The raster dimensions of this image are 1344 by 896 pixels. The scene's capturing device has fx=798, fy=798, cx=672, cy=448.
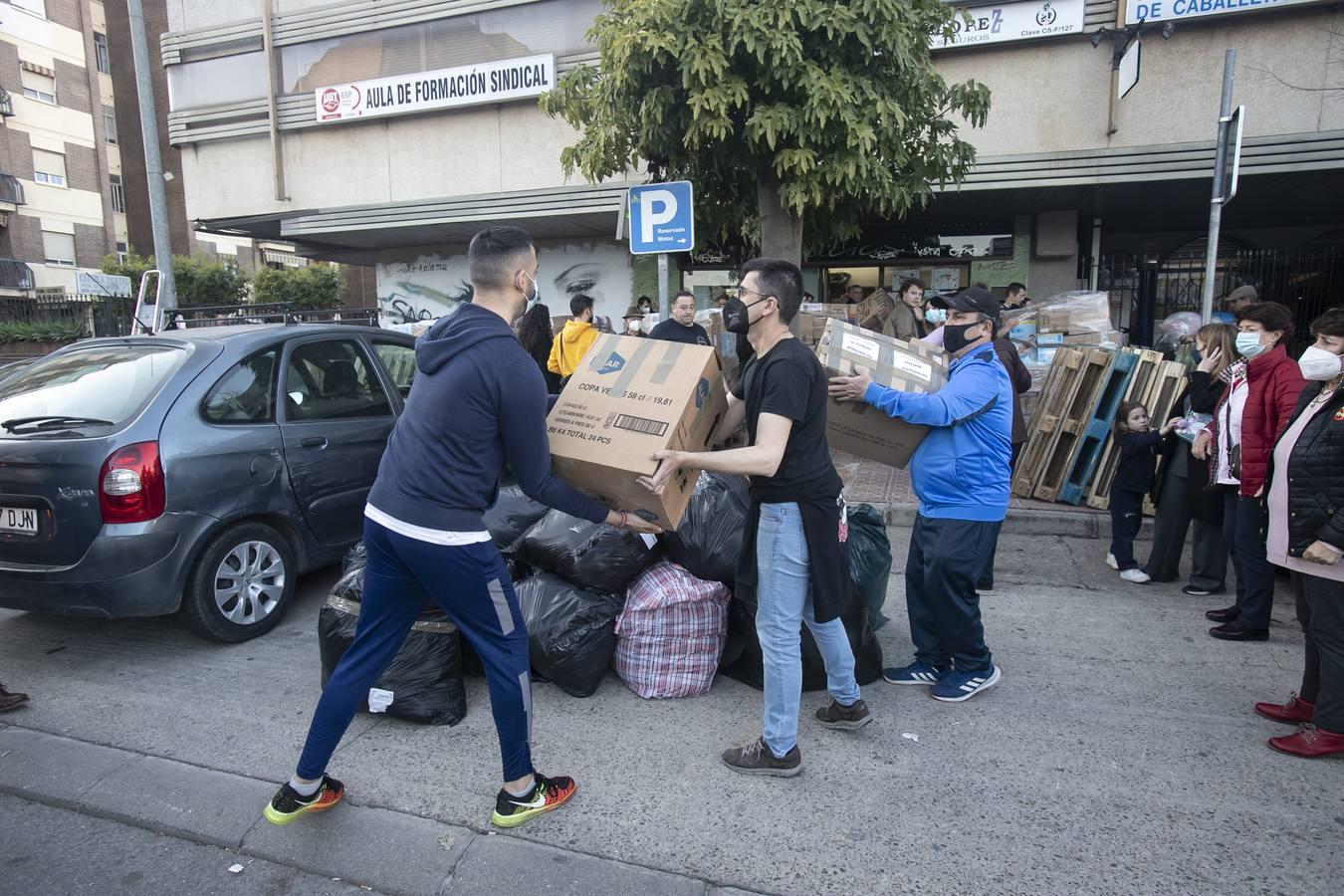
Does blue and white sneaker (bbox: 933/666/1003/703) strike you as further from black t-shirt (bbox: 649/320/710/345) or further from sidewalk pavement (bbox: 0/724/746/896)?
black t-shirt (bbox: 649/320/710/345)

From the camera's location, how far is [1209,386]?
474 cm

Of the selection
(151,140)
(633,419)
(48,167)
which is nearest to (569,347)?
(633,419)

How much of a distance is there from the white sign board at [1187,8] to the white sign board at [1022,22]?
23.3 inches

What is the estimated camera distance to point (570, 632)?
338 centimetres

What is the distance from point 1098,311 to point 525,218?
8329 mm

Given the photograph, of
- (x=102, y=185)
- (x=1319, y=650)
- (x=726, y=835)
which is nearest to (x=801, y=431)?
(x=726, y=835)

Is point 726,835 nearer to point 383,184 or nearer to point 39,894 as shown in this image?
point 39,894

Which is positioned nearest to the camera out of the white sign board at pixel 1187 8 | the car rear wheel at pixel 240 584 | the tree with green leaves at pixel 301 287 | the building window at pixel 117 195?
the car rear wheel at pixel 240 584

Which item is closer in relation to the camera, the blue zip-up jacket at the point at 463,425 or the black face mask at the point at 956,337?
the blue zip-up jacket at the point at 463,425

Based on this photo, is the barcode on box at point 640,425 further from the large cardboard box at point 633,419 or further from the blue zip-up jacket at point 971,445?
the blue zip-up jacket at point 971,445

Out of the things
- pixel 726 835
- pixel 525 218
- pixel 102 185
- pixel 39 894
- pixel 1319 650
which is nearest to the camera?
pixel 39 894

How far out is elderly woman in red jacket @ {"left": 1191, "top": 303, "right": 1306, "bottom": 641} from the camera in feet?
12.3

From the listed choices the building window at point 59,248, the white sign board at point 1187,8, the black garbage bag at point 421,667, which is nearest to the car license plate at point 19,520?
the black garbage bag at point 421,667

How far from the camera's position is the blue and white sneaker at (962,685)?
3422mm
